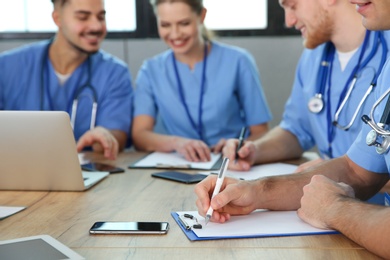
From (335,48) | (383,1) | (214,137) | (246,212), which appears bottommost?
(214,137)

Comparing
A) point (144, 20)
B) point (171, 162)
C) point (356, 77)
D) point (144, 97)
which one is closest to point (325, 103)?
point (356, 77)

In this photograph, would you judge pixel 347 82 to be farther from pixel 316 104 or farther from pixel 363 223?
pixel 363 223

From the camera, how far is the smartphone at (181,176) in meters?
1.68

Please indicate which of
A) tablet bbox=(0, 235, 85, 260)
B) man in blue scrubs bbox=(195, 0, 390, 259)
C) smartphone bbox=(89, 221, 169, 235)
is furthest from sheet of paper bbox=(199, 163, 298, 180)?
tablet bbox=(0, 235, 85, 260)

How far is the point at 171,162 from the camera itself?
2.02m

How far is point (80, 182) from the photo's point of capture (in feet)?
5.12

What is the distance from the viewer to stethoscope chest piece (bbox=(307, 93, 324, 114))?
6.63ft

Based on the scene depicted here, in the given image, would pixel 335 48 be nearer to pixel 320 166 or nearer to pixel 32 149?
pixel 320 166

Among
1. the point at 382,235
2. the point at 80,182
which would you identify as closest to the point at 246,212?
the point at 382,235

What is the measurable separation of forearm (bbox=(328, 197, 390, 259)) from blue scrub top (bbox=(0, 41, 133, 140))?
1567 millimetres

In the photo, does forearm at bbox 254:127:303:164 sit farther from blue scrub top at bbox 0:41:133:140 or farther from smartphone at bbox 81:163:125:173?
blue scrub top at bbox 0:41:133:140

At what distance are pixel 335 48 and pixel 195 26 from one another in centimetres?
80

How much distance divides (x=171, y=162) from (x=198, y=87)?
0.78m

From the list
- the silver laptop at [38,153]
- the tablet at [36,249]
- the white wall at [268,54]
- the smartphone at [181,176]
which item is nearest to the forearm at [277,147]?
the smartphone at [181,176]
